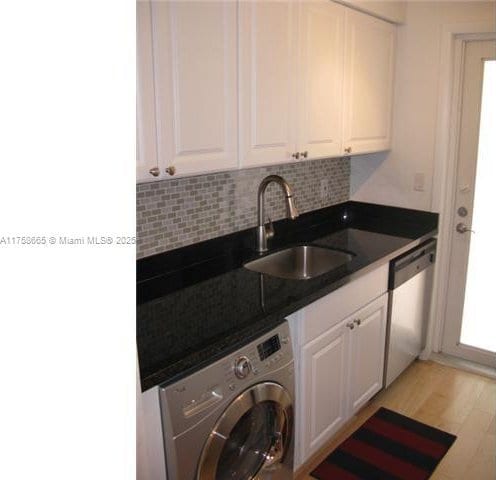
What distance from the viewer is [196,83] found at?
60.6 inches

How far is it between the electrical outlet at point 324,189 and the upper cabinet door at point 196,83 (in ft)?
4.08

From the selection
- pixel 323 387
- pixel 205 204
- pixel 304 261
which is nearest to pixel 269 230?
pixel 304 261

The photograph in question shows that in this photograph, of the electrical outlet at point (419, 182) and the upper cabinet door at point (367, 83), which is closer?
the upper cabinet door at point (367, 83)

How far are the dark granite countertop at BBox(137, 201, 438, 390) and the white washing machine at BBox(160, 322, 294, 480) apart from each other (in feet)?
0.16

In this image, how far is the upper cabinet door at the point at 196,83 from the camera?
144 cm

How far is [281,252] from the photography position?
93.1 inches

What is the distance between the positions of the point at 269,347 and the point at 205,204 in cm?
77

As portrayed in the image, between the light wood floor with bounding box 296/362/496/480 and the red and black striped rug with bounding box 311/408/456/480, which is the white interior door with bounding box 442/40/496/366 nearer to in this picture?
the light wood floor with bounding box 296/362/496/480

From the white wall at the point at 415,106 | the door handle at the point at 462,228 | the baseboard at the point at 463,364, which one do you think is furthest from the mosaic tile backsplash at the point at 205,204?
the baseboard at the point at 463,364

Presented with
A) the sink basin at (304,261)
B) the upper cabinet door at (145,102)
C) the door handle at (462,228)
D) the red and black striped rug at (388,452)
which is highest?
the upper cabinet door at (145,102)

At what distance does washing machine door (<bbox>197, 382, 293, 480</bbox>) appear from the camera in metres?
1.43

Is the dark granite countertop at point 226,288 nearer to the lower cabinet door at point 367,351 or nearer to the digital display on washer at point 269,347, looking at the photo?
the digital display on washer at point 269,347
